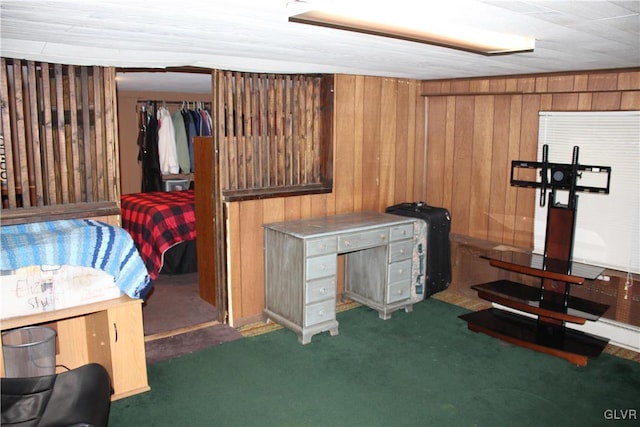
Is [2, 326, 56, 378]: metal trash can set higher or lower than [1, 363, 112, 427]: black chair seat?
lower

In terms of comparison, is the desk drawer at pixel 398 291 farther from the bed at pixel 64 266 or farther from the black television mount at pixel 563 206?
the bed at pixel 64 266

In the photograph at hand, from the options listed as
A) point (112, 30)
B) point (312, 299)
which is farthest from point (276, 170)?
point (112, 30)

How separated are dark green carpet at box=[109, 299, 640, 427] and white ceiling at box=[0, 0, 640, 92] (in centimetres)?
199

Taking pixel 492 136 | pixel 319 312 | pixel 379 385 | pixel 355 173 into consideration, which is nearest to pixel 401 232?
pixel 355 173

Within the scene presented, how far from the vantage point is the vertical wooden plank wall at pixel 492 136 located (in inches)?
161

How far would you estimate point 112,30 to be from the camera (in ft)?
7.52

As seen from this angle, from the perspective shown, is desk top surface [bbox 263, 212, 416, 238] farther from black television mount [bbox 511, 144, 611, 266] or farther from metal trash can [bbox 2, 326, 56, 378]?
metal trash can [bbox 2, 326, 56, 378]

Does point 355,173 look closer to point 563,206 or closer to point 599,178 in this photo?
point 563,206

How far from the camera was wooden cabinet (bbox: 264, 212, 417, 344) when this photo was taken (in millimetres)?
3902

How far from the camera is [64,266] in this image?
292cm

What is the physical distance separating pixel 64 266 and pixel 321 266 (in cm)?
173

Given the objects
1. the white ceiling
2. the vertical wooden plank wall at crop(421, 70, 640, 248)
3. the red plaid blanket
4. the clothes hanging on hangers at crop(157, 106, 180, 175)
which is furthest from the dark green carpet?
the clothes hanging on hangers at crop(157, 106, 180, 175)

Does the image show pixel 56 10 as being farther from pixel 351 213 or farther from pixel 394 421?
pixel 351 213

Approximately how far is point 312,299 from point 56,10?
2.60 m
